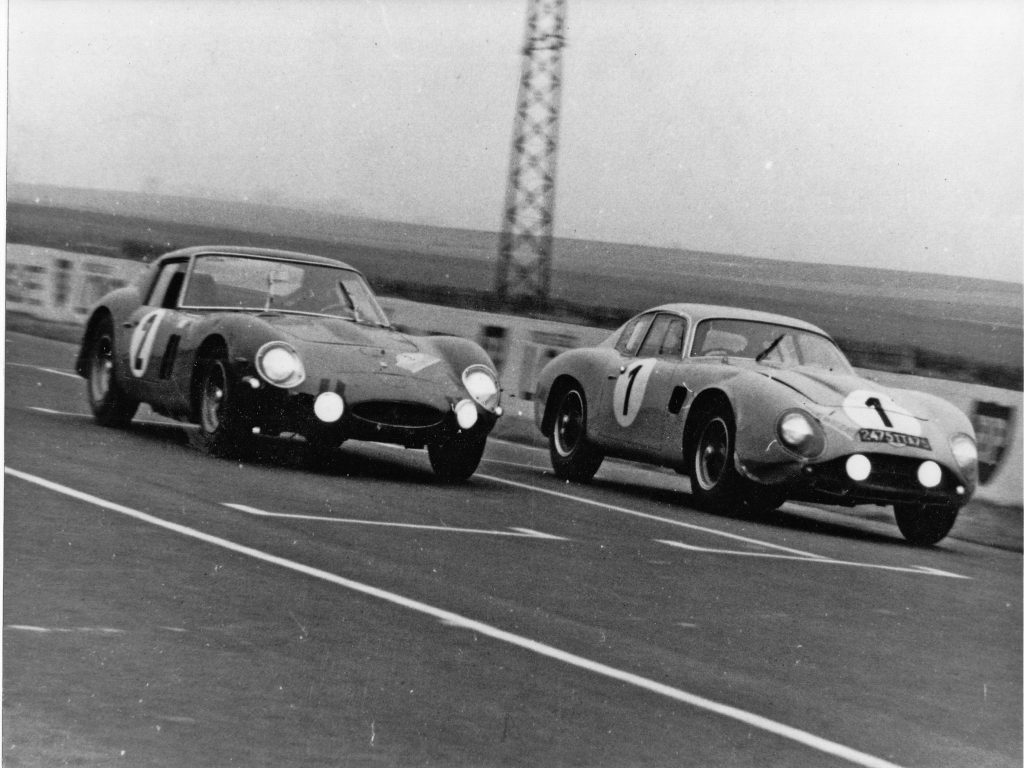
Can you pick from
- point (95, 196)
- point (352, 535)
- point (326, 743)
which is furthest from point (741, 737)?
point (95, 196)

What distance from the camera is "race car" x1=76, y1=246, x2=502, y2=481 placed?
204 inches

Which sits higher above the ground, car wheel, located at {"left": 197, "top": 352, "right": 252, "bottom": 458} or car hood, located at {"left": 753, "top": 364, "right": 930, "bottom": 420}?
car hood, located at {"left": 753, "top": 364, "right": 930, "bottom": 420}

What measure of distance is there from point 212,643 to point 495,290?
5.89 feet

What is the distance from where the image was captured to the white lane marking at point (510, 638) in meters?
4.16

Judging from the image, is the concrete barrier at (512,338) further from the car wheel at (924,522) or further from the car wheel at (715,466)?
the car wheel at (715,466)

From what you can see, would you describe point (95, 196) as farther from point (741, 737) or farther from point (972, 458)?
point (972, 458)

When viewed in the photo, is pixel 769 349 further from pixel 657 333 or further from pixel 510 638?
pixel 510 638

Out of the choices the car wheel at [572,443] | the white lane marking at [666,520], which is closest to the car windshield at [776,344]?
the car wheel at [572,443]

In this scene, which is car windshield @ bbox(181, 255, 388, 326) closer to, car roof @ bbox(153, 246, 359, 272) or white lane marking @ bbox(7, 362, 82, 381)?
car roof @ bbox(153, 246, 359, 272)

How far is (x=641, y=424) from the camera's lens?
18.4ft

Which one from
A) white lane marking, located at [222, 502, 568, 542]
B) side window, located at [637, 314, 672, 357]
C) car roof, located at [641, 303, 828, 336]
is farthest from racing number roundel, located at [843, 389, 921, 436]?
white lane marking, located at [222, 502, 568, 542]

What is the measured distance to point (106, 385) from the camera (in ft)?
17.4

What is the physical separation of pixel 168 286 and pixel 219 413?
54cm

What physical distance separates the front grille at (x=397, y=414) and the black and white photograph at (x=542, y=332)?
0.01m
